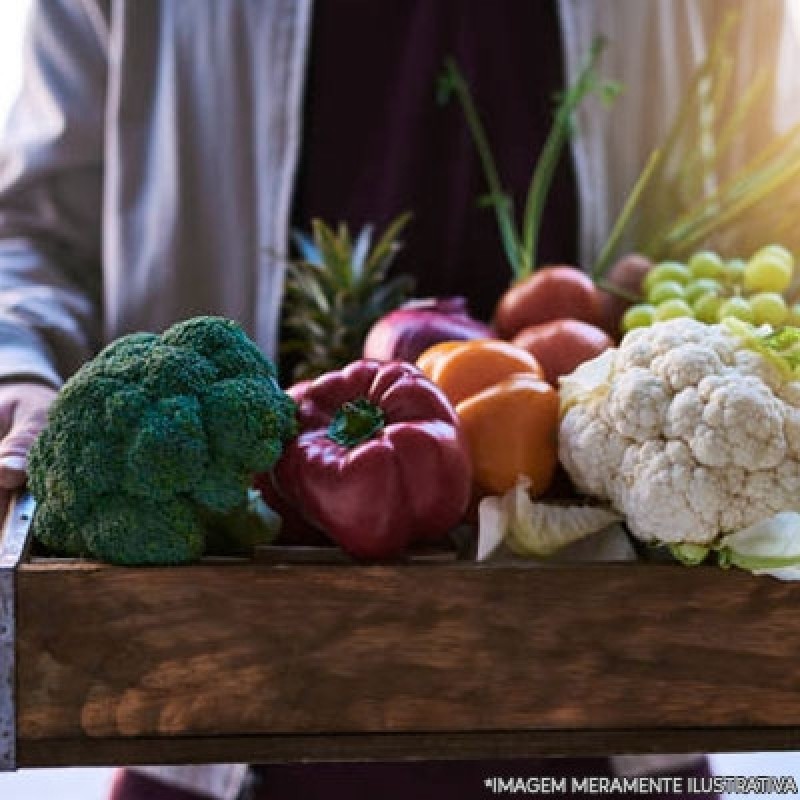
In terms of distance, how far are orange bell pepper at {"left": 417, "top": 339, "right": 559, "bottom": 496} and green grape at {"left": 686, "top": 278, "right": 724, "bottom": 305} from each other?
0.23 m

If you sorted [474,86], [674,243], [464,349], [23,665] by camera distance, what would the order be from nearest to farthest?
[23,665] < [464,349] < [674,243] < [474,86]

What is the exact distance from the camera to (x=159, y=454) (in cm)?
94

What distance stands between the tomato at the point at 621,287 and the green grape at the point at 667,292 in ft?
0.24

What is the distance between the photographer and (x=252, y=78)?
4.94 feet

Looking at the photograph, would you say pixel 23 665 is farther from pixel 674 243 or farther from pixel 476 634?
pixel 674 243

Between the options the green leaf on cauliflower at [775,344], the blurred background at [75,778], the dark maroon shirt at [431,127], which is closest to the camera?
the green leaf on cauliflower at [775,344]

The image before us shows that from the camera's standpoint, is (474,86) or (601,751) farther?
(474,86)

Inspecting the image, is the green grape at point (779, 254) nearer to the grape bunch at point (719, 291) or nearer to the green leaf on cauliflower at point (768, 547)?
the grape bunch at point (719, 291)

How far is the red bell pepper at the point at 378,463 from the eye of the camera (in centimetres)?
96

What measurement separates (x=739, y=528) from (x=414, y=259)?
67cm

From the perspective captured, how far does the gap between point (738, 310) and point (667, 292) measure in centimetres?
9

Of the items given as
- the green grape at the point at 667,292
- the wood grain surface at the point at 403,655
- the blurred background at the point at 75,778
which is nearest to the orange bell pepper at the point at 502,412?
the wood grain surface at the point at 403,655

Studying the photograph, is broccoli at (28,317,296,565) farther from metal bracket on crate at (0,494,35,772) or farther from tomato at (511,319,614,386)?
tomato at (511,319,614,386)

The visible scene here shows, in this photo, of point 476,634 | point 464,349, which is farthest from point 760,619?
point 464,349
